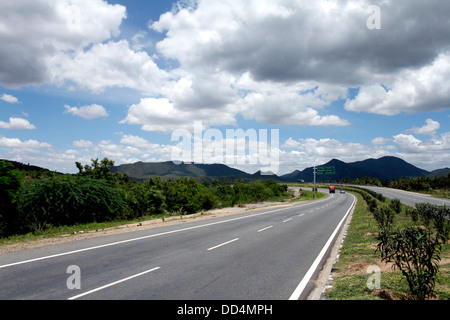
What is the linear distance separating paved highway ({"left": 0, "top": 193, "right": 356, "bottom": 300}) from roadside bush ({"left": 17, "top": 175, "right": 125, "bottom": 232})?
331 inches

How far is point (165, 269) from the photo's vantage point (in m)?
8.03

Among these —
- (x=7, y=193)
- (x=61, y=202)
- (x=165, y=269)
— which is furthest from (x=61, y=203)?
(x=165, y=269)

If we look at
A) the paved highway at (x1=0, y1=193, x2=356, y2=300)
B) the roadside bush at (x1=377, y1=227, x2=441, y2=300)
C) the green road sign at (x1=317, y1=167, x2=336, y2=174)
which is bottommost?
the paved highway at (x1=0, y1=193, x2=356, y2=300)

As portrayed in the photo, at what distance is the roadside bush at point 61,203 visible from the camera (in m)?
19.1

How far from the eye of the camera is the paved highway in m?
6.21

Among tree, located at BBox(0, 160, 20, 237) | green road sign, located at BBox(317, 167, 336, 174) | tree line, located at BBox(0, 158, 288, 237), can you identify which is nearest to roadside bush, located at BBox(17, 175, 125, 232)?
tree line, located at BBox(0, 158, 288, 237)

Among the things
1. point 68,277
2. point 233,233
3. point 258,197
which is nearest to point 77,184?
point 233,233

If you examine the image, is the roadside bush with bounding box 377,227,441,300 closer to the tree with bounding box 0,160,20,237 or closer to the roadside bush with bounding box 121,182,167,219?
the tree with bounding box 0,160,20,237

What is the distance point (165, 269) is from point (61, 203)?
49.6 ft

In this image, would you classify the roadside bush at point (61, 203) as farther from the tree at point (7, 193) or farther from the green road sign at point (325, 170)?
the green road sign at point (325, 170)

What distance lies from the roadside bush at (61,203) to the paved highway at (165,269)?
8405 mm

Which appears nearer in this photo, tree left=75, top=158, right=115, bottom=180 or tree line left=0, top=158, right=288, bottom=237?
tree line left=0, top=158, right=288, bottom=237
